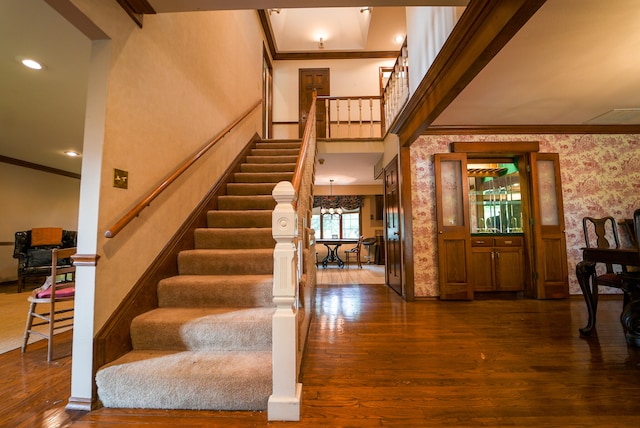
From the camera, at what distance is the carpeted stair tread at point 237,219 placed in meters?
2.81

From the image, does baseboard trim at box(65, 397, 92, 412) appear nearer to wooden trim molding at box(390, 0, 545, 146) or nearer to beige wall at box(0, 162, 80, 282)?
wooden trim molding at box(390, 0, 545, 146)

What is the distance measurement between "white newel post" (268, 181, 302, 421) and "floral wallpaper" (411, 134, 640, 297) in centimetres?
295

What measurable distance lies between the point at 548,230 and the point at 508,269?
2.55 feet

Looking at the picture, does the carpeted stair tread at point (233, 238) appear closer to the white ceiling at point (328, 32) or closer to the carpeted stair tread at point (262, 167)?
the carpeted stair tread at point (262, 167)

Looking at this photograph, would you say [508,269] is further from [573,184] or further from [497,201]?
[573,184]

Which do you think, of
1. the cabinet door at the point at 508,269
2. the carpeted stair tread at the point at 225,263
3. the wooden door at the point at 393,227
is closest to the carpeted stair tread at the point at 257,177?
the carpeted stair tread at the point at 225,263

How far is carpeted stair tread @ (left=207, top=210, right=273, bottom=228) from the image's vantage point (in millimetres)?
2811

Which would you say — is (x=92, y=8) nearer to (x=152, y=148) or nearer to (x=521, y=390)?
(x=152, y=148)

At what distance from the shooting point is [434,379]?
1.73 m

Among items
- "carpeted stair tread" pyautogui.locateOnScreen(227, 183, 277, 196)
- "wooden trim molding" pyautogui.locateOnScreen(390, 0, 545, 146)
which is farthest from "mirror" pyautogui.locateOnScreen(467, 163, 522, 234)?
"carpeted stair tread" pyautogui.locateOnScreen(227, 183, 277, 196)

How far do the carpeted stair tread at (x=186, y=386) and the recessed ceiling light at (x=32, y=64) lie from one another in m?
2.64

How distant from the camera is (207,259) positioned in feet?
7.41

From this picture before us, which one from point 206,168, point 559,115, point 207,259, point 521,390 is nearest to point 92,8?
point 206,168

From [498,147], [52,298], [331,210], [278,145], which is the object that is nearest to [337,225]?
[331,210]
